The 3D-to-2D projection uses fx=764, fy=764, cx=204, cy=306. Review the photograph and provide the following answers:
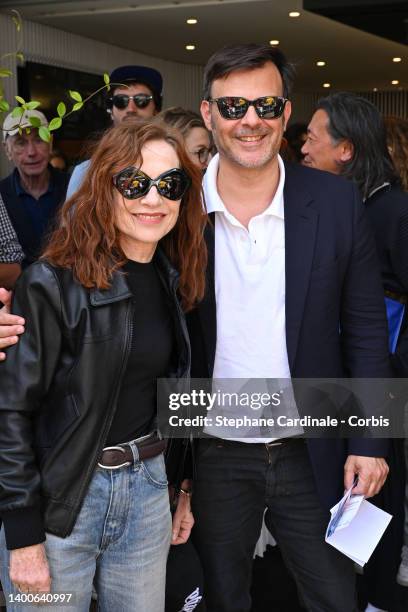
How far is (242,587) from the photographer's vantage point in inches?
99.3

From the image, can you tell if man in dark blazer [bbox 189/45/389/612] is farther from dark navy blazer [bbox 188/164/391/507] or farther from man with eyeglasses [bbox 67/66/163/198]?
man with eyeglasses [bbox 67/66/163/198]

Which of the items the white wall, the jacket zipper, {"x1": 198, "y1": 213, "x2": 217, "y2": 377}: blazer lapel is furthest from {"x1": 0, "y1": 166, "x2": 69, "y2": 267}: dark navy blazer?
the white wall

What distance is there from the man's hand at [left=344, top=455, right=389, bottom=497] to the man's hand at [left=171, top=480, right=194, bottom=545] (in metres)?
0.49

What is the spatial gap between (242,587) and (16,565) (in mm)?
1016

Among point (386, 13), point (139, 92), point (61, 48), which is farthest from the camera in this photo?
point (61, 48)

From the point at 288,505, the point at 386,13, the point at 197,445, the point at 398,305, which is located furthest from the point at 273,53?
the point at 386,13

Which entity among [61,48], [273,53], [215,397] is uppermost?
[61,48]

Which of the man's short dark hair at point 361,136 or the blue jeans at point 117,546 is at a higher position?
the man's short dark hair at point 361,136

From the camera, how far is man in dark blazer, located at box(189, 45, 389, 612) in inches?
90.6

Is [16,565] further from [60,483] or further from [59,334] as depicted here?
[59,334]

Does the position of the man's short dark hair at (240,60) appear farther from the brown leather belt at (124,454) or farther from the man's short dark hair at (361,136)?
the brown leather belt at (124,454)

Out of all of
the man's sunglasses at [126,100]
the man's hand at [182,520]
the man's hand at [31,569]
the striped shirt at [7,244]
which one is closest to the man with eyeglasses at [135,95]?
the man's sunglasses at [126,100]

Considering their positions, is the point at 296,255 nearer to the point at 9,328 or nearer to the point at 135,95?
the point at 9,328

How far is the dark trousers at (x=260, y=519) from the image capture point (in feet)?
7.86
